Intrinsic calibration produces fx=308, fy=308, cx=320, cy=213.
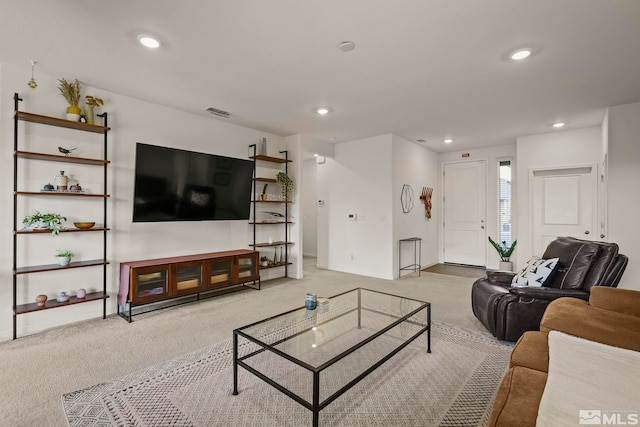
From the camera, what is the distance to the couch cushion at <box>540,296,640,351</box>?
1.58m

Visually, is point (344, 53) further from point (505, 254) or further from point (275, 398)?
point (505, 254)

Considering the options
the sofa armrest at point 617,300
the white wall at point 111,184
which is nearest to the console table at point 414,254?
the white wall at point 111,184

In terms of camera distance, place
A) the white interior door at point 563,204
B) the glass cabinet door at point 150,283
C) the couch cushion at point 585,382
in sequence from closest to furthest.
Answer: the couch cushion at point 585,382 → the glass cabinet door at point 150,283 → the white interior door at point 563,204

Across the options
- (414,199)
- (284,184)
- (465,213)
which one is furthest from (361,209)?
(465,213)

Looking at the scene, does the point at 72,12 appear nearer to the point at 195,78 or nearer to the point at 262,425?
the point at 195,78

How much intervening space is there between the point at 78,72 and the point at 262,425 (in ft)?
11.3

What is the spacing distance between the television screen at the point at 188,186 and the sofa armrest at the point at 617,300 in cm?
392

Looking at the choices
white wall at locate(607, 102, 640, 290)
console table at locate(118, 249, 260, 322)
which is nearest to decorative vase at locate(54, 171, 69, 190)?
console table at locate(118, 249, 260, 322)

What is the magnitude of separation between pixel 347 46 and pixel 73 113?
2735 millimetres

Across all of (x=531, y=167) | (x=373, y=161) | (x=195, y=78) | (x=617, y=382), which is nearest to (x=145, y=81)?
(x=195, y=78)

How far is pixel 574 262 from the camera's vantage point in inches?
107

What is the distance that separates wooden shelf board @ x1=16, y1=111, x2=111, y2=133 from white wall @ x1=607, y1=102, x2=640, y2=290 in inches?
229

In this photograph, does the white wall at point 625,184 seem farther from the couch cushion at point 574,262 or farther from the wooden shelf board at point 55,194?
the wooden shelf board at point 55,194

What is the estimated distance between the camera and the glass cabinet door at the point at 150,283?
130 inches
